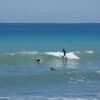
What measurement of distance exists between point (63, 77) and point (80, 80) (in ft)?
5.65

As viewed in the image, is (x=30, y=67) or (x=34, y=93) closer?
(x=34, y=93)

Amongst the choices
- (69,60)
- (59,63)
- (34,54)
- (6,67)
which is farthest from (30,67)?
(34,54)

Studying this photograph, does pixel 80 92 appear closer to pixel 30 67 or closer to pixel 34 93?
pixel 34 93

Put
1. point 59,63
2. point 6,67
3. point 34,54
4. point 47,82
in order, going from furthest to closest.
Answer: point 34,54 < point 59,63 < point 6,67 < point 47,82

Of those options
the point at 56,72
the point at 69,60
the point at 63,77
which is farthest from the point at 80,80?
the point at 69,60

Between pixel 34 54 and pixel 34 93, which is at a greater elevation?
pixel 34 54

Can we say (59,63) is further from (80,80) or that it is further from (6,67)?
(80,80)

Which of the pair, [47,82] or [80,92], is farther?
[47,82]

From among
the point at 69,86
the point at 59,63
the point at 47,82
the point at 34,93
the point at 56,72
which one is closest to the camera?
the point at 34,93

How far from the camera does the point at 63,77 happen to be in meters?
32.4

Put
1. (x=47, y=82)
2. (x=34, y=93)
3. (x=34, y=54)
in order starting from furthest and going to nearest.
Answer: (x=34, y=54), (x=47, y=82), (x=34, y=93)

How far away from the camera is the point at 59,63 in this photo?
4212 cm

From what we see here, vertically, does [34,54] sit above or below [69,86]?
above

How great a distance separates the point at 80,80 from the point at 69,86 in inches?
→ 104
